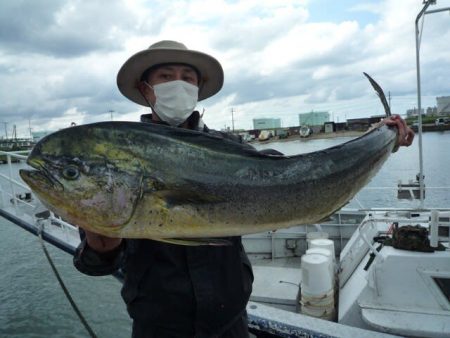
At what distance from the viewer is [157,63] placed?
111 inches

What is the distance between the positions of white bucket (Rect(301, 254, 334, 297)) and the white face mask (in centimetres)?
477

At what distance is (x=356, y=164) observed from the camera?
2533 mm

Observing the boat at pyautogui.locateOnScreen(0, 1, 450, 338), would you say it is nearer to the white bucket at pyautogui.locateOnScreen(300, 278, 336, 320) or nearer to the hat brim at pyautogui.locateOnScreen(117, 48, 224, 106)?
the white bucket at pyautogui.locateOnScreen(300, 278, 336, 320)

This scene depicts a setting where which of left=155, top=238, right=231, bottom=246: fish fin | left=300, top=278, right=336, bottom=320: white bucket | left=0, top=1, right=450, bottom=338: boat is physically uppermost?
left=155, top=238, right=231, bottom=246: fish fin

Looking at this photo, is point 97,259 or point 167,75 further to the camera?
point 167,75

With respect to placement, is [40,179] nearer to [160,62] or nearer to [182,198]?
[182,198]

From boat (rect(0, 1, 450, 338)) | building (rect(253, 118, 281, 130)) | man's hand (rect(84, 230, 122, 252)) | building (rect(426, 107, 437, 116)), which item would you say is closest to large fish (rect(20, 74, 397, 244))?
man's hand (rect(84, 230, 122, 252))

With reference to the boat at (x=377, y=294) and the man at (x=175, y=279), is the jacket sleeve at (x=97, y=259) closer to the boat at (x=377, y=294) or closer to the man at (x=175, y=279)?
the man at (x=175, y=279)

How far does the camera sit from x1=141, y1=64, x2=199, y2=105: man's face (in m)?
2.79

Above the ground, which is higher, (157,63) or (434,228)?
(157,63)

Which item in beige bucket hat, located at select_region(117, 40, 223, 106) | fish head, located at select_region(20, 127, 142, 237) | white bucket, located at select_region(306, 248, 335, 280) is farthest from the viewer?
white bucket, located at select_region(306, 248, 335, 280)

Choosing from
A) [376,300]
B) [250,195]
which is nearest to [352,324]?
[376,300]

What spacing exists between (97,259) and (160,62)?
136 cm

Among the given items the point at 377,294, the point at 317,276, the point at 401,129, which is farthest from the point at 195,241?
the point at 317,276
